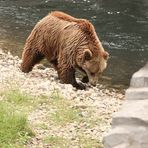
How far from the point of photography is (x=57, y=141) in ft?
20.4

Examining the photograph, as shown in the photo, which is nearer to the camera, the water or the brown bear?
the brown bear

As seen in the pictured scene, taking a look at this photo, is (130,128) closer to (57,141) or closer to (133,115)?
(133,115)

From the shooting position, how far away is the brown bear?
32.0 feet

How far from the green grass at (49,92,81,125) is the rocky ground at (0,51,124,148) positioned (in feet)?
0.20

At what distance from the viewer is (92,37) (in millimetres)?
9820

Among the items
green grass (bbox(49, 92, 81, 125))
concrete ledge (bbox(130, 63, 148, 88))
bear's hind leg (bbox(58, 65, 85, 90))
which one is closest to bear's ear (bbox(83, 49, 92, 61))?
bear's hind leg (bbox(58, 65, 85, 90))

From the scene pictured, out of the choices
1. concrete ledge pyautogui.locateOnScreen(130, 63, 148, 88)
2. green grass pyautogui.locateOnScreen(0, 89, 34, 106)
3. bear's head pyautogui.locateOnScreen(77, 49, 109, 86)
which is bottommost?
bear's head pyautogui.locateOnScreen(77, 49, 109, 86)

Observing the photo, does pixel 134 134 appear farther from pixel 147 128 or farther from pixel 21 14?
pixel 21 14

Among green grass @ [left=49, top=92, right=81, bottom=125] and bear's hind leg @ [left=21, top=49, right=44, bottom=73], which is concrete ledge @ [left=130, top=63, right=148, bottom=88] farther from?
bear's hind leg @ [left=21, top=49, right=44, bottom=73]

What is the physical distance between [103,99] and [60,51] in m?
1.39

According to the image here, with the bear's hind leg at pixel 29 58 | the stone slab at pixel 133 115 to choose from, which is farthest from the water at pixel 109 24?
the stone slab at pixel 133 115

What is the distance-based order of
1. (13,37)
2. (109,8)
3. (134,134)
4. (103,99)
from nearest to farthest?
(134,134) < (103,99) < (13,37) < (109,8)

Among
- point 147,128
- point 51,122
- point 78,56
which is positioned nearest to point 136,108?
point 147,128

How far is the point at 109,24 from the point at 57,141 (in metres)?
10.9
